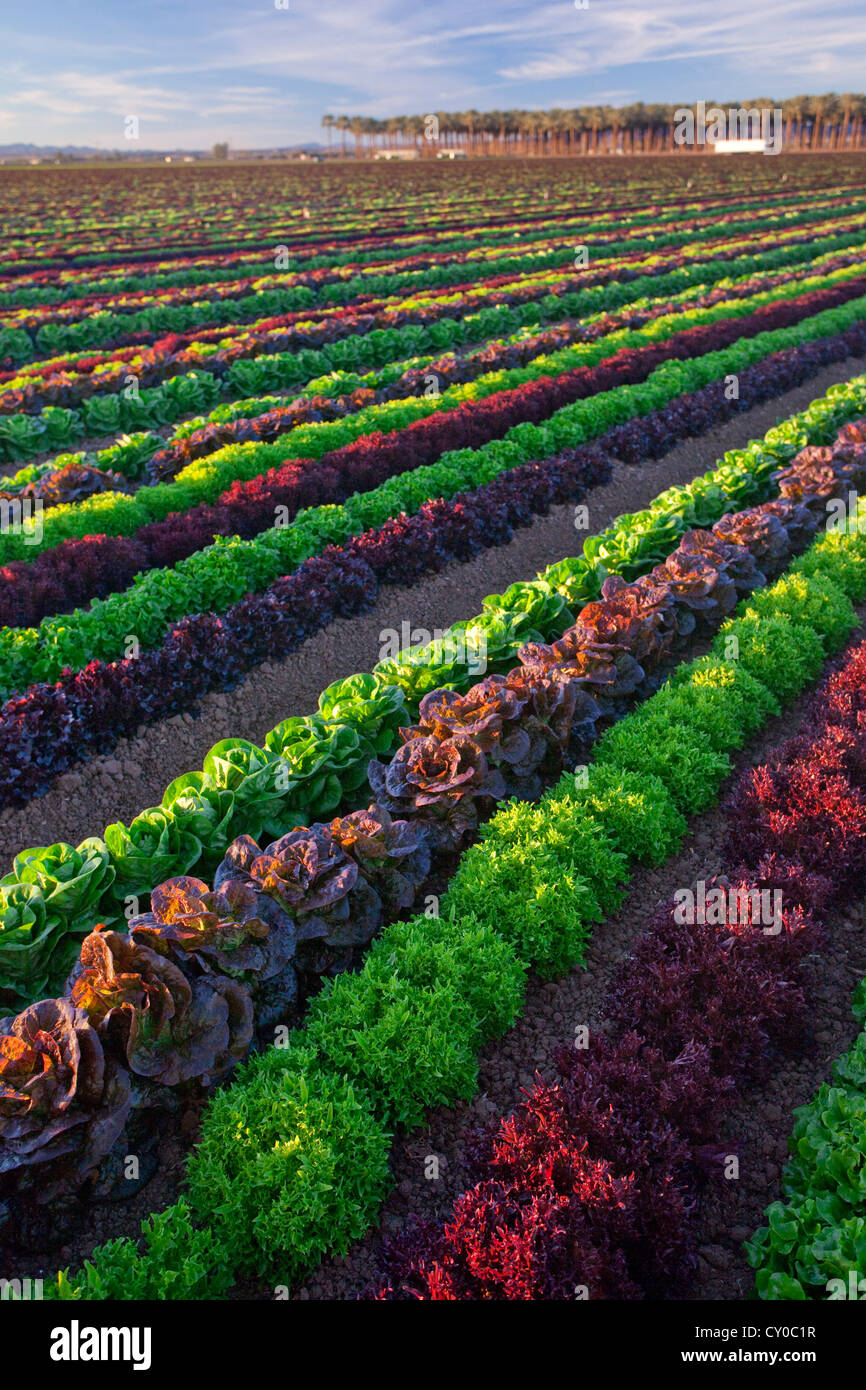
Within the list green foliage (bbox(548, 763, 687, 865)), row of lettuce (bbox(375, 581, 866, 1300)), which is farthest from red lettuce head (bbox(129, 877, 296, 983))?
green foliage (bbox(548, 763, 687, 865))

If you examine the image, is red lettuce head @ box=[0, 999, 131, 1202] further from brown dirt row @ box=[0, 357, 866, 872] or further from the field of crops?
brown dirt row @ box=[0, 357, 866, 872]

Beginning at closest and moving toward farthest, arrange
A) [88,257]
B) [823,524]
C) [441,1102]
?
[441,1102] < [823,524] < [88,257]

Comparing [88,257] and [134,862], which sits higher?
[88,257]

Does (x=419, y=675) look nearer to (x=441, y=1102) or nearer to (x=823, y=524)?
(x=441, y=1102)

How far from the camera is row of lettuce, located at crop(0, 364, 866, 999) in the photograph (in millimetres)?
5223

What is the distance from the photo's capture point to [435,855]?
626cm

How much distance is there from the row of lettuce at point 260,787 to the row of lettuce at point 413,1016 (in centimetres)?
62

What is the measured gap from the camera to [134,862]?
5488 millimetres

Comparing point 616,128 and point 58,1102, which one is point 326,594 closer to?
point 58,1102

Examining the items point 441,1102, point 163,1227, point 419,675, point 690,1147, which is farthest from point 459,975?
point 419,675

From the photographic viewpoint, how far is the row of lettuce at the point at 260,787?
206 inches

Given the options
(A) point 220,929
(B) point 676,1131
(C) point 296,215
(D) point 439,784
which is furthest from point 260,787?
(C) point 296,215

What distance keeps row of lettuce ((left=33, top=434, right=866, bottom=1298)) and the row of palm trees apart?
128 meters
